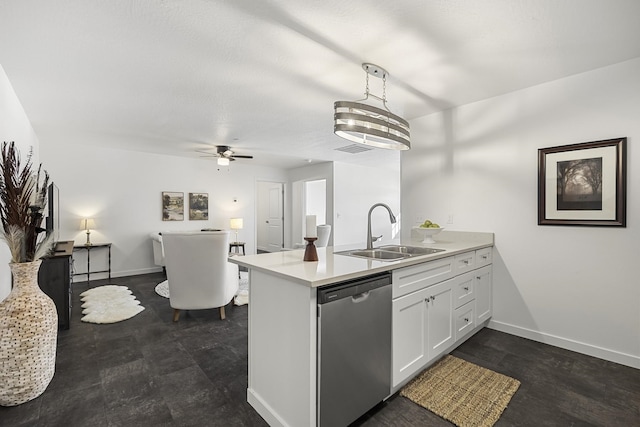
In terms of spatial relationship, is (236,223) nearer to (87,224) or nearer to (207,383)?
(87,224)

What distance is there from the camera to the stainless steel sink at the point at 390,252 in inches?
90.7

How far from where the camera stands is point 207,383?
2086 mm

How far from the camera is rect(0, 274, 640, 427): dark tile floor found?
173 cm

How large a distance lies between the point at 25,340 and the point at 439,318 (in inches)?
110

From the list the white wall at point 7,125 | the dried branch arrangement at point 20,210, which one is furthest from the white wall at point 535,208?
the white wall at point 7,125

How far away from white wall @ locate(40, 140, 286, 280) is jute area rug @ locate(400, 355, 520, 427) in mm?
5506

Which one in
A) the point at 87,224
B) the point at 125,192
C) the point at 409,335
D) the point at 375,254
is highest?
the point at 125,192

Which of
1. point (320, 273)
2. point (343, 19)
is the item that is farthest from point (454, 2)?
point (320, 273)

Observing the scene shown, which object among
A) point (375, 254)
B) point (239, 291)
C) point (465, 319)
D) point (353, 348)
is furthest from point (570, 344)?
point (239, 291)

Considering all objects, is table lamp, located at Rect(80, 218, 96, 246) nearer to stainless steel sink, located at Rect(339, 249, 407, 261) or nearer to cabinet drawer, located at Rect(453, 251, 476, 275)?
stainless steel sink, located at Rect(339, 249, 407, 261)

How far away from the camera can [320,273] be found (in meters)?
1.54

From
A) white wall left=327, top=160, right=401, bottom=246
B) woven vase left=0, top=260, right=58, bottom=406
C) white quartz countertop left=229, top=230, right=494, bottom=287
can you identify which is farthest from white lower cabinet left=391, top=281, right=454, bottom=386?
white wall left=327, top=160, right=401, bottom=246

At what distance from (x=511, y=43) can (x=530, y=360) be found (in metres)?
2.47

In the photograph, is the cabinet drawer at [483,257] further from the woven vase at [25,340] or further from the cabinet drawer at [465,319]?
the woven vase at [25,340]
